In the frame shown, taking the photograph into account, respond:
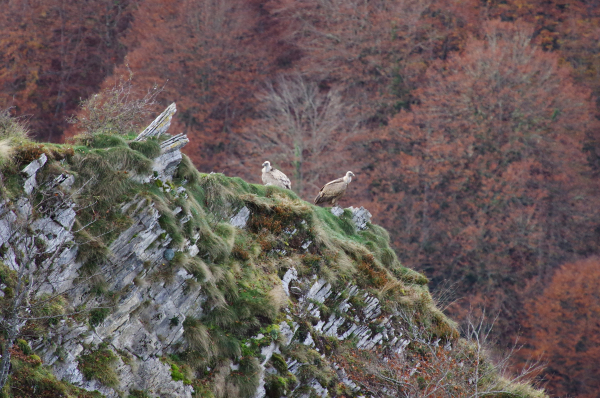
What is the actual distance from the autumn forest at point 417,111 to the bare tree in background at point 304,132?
0.42 ft

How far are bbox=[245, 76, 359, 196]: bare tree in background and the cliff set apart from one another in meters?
20.1

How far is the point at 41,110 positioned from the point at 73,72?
3.67 metres

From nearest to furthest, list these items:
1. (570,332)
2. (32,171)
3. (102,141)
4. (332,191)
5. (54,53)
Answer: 1. (32,171)
2. (102,141)
3. (332,191)
4. (570,332)
5. (54,53)

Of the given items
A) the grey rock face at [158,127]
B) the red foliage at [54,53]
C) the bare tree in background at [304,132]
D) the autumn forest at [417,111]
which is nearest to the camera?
the grey rock face at [158,127]

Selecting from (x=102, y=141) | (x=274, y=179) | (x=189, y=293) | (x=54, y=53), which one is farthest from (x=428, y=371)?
(x=54, y=53)

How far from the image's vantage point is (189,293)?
33.6 ft

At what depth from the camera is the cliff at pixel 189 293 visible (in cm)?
854

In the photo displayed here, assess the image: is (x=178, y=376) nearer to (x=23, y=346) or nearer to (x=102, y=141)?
(x=23, y=346)

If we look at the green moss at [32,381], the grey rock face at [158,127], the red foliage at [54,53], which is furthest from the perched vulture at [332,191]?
the red foliage at [54,53]

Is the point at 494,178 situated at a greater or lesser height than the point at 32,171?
lesser

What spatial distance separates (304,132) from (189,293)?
27.7 m

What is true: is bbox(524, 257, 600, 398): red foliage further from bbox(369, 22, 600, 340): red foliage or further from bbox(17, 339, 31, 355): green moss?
bbox(17, 339, 31, 355): green moss

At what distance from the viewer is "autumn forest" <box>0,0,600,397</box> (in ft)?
116

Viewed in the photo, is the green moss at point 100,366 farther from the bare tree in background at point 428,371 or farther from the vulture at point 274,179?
the vulture at point 274,179
